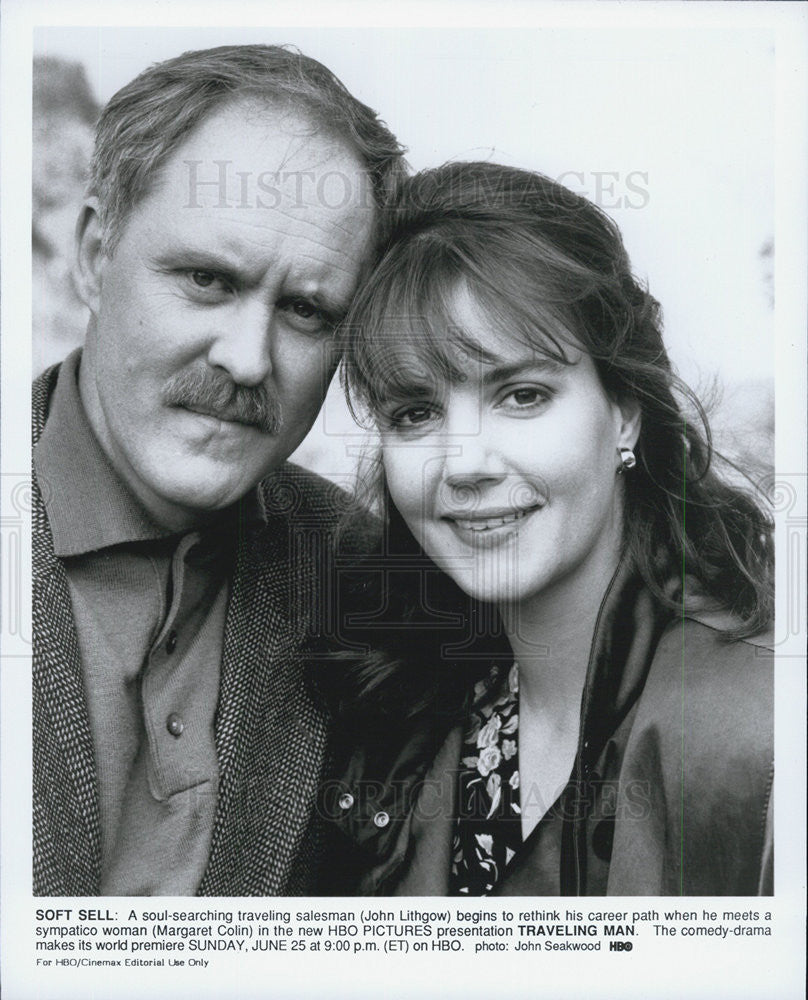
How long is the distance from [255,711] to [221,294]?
90cm

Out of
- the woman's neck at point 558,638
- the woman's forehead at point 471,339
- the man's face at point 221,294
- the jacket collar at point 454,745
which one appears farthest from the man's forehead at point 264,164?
the jacket collar at point 454,745

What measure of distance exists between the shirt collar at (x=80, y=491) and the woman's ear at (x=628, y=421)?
810mm

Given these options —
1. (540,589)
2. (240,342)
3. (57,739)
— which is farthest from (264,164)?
(57,739)

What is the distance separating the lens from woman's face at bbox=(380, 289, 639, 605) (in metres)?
2.14

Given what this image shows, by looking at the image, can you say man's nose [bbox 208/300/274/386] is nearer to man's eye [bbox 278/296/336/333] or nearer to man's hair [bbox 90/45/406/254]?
man's eye [bbox 278/296/336/333]

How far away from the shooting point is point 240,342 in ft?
7.12

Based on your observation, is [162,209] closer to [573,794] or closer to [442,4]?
[442,4]

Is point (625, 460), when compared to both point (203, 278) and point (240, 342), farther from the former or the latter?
point (203, 278)

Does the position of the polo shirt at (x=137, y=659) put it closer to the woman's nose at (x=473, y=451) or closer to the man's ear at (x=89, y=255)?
the man's ear at (x=89, y=255)

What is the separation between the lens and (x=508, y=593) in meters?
2.24

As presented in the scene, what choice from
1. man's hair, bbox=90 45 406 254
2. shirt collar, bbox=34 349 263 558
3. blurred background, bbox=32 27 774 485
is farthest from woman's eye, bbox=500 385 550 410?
shirt collar, bbox=34 349 263 558

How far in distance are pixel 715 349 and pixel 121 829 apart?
1661 millimetres

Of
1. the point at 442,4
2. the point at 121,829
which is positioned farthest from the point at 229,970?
the point at 442,4

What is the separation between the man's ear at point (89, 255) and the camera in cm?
225
